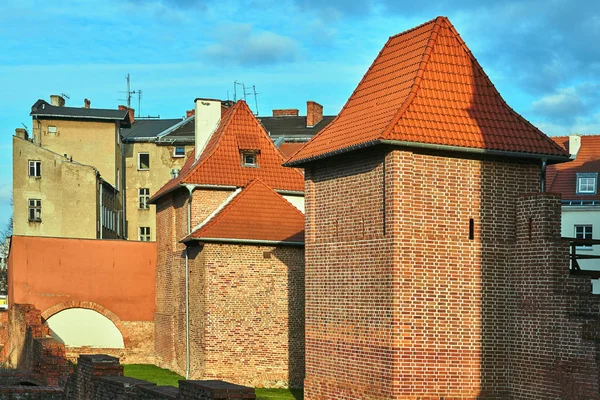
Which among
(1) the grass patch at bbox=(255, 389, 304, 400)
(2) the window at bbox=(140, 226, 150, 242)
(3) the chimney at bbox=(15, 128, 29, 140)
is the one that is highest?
(3) the chimney at bbox=(15, 128, 29, 140)

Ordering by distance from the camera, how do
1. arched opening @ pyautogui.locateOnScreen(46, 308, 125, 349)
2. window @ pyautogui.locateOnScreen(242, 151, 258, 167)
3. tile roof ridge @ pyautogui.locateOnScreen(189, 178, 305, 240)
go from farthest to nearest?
arched opening @ pyautogui.locateOnScreen(46, 308, 125, 349) → window @ pyautogui.locateOnScreen(242, 151, 258, 167) → tile roof ridge @ pyautogui.locateOnScreen(189, 178, 305, 240)

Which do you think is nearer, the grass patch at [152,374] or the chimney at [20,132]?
the grass patch at [152,374]

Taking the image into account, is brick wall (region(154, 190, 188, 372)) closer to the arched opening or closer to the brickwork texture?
the arched opening

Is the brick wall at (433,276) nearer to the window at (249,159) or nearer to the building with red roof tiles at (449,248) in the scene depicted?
the building with red roof tiles at (449,248)

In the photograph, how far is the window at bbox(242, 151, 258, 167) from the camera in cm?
3173

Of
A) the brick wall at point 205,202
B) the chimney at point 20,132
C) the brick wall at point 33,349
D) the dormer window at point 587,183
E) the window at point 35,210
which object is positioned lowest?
the brick wall at point 33,349

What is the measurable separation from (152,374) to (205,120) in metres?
8.68

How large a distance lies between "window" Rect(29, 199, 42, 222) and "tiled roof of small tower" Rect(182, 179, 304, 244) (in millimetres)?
22683

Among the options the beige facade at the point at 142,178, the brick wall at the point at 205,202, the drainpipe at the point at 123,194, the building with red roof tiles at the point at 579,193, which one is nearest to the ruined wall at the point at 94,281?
the brick wall at the point at 205,202

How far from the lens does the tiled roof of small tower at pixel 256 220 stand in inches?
1121

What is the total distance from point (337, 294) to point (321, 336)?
108 centimetres

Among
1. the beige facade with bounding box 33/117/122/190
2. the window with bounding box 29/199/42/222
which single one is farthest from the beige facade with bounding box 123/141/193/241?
the window with bounding box 29/199/42/222

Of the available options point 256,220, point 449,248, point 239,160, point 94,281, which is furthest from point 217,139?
point 449,248

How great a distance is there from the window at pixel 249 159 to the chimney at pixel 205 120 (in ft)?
8.66
